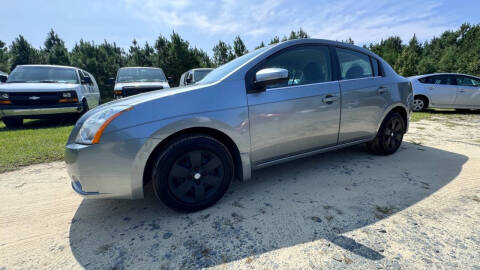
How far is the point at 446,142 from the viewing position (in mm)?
3863

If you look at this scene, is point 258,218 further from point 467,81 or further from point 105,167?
point 467,81

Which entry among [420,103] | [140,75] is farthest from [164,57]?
[420,103]

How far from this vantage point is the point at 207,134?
192 cm

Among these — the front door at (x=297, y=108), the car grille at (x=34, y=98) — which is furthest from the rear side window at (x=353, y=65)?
the car grille at (x=34, y=98)

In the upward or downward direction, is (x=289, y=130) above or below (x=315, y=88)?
below

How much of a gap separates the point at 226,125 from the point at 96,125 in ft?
3.38

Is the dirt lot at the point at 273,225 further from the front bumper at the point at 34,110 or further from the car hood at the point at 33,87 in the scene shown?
the car hood at the point at 33,87

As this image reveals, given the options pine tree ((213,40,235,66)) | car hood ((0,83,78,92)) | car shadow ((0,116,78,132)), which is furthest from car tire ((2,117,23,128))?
pine tree ((213,40,235,66))

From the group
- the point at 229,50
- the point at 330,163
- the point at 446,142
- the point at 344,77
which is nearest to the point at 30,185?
the point at 330,163

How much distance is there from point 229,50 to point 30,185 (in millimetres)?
35410

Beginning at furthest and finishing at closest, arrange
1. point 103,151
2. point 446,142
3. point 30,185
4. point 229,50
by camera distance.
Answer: point 229,50 → point 446,142 → point 30,185 → point 103,151

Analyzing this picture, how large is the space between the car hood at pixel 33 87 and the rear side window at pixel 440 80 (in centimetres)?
1117

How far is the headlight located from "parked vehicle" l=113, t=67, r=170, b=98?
15.9 ft

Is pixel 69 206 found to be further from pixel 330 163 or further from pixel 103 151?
pixel 330 163
